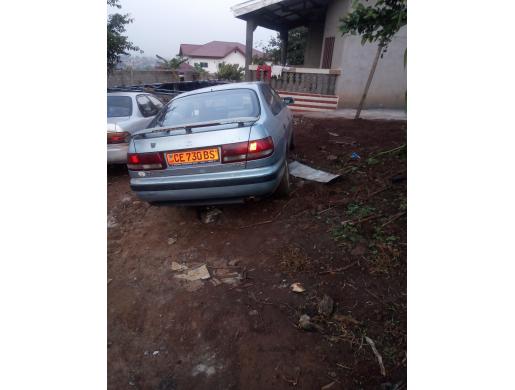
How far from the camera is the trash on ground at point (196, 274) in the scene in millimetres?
2814

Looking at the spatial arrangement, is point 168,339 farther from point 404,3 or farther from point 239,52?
point 239,52

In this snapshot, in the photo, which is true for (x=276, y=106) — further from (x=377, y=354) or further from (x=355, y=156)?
(x=377, y=354)

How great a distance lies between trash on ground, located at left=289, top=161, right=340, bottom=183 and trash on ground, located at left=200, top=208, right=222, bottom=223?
1.50 m

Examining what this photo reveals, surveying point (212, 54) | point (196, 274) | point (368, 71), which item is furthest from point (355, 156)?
point (212, 54)

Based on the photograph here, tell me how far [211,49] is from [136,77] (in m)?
36.1

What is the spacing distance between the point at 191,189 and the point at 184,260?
2.43 feet

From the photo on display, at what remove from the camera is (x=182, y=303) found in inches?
99.0

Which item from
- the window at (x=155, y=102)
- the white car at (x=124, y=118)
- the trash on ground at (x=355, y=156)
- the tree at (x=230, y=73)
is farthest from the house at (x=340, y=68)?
the tree at (x=230, y=73)

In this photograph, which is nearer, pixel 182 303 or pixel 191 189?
pixel 182 303

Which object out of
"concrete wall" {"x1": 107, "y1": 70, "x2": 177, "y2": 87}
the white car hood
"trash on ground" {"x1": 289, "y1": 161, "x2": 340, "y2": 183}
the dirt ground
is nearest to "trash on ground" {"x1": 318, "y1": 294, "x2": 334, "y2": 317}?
the dirt ground

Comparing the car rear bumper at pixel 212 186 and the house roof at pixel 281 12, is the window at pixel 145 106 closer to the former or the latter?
the car rear bumper at pixel 212 186

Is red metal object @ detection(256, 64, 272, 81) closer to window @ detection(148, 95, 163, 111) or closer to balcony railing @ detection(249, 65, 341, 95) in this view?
balcony railing @ detection(249, 65, 341, 95)

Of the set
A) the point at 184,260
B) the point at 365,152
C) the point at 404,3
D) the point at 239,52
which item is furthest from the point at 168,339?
the point at 239,52

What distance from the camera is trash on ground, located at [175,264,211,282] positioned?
2.81 meters
